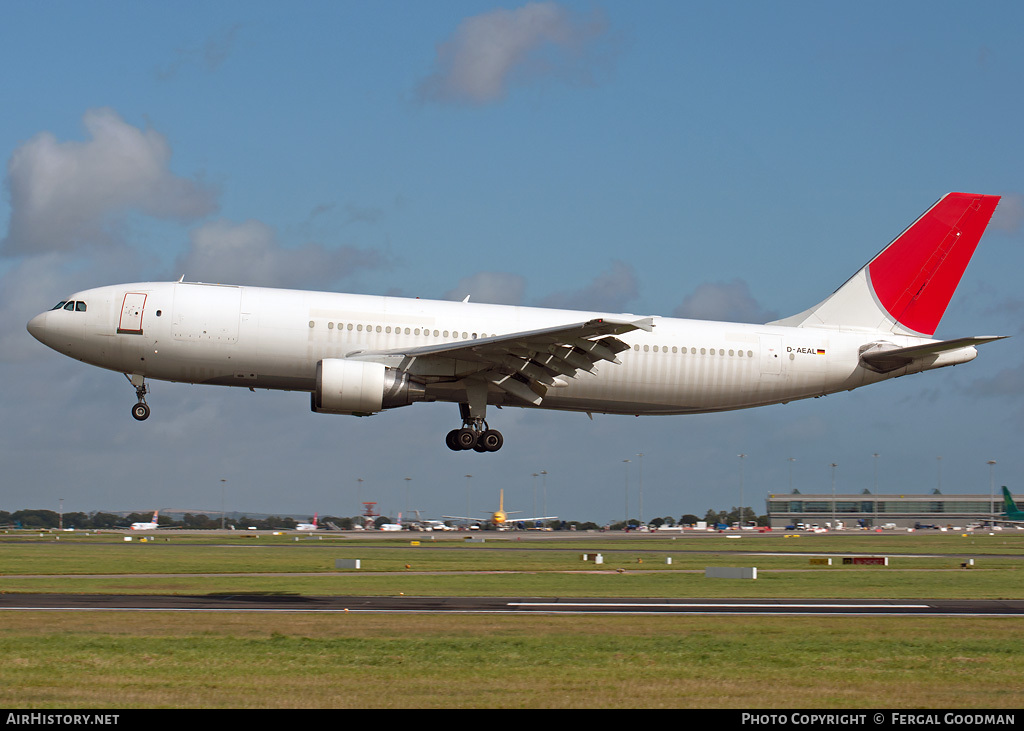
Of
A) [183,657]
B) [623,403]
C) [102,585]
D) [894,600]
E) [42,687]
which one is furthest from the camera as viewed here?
[623,403]

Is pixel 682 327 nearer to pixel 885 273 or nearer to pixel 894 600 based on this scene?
pixel 885 273

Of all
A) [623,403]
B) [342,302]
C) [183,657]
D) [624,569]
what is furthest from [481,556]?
[183,657]

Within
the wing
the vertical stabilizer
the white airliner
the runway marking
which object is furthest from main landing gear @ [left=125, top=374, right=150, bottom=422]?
the vertical stabilizer

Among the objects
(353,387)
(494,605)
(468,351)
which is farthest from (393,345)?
(494,605)

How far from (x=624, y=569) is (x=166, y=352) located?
2160 centimetres

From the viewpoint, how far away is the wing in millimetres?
35469

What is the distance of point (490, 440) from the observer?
39.6 m

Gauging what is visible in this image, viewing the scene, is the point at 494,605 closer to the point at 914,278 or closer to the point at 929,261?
the point at 914,278

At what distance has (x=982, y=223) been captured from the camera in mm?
44750

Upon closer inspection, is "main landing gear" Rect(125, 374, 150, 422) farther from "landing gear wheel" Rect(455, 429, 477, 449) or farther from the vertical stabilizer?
the vertical stabilizer

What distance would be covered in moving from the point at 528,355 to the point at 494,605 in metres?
9.65

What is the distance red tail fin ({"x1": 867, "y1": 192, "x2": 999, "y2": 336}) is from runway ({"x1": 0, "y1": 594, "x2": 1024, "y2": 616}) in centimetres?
1413

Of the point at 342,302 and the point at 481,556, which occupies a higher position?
the point at 342,302
